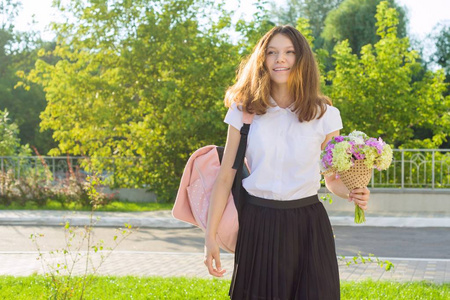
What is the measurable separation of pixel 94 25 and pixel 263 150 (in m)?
16.2

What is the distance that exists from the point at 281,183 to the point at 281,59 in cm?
59

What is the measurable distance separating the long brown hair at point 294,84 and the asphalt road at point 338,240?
7242mm

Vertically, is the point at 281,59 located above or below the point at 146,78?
below

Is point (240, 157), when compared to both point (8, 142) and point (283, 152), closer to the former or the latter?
point (283, 152)

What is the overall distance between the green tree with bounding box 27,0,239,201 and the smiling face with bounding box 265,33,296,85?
47.2 ft

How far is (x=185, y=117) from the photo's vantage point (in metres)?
17.6

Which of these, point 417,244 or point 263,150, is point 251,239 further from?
point 417,244

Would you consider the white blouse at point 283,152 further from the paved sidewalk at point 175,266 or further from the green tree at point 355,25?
the green tree at point 355,25

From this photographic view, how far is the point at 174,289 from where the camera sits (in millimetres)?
6820

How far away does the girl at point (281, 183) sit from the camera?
312 centimetres

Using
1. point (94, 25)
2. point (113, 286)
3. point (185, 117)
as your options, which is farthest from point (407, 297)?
point (94, 25)

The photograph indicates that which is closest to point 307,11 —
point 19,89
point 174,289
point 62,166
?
point 19,89

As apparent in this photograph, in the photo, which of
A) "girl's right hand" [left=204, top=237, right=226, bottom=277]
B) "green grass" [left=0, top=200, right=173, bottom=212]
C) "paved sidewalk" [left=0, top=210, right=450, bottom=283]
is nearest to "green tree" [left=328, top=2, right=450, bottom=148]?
"green grass" [left=0, top=200, right=173, bottom=212]

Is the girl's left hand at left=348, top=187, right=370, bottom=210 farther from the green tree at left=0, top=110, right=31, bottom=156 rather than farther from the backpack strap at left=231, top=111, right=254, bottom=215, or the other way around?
the green tree at left=0, top=110, right=31, bottom=156
